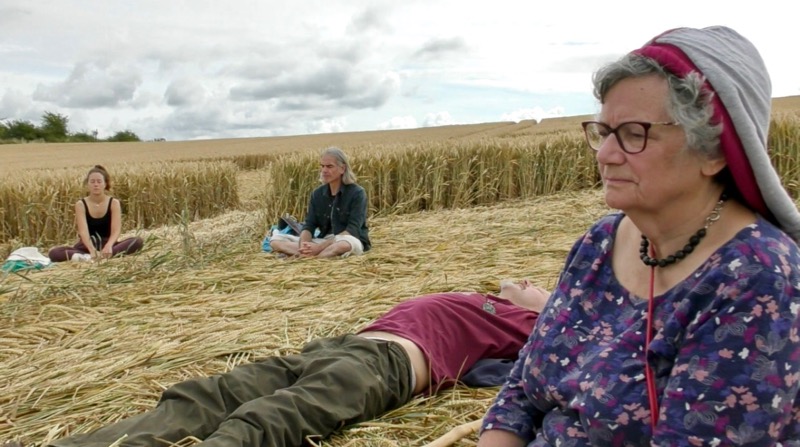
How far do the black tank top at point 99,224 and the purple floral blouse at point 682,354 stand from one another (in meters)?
6.16

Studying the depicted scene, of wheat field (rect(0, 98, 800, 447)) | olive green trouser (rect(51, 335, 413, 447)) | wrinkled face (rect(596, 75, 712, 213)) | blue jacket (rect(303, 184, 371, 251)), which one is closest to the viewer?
wrinkled face (rect(596, 75, 712, 213))

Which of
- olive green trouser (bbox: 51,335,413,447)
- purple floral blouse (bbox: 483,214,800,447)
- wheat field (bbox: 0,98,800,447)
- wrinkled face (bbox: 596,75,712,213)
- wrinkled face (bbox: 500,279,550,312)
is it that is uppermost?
wrinkled face (bbox: 596,75,712,213)

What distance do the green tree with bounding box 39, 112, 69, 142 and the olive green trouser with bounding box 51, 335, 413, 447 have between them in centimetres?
5476

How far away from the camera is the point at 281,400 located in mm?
2178

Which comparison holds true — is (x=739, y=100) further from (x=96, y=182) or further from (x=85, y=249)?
(x=85, y=249)

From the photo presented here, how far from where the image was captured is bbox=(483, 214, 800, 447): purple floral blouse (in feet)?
3.90

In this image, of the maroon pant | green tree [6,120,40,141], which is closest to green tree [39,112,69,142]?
green tree [6,120,40,141]

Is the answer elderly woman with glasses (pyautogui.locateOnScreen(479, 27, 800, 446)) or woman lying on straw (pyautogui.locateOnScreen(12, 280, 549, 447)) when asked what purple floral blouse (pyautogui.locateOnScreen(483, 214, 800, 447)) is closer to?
elderly woman with glasses (pyautogui.locateOnScreen(479, 27, 800, 446))

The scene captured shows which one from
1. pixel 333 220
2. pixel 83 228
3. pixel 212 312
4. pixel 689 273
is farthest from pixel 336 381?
pixel 83 228

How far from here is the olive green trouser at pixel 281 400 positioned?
2.09 m

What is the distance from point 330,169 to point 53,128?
5194 centimetres

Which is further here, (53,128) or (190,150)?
(53,128)

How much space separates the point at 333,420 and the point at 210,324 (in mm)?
1600

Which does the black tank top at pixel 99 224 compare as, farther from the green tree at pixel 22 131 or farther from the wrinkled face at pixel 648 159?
the green tree at pixel 22 131
